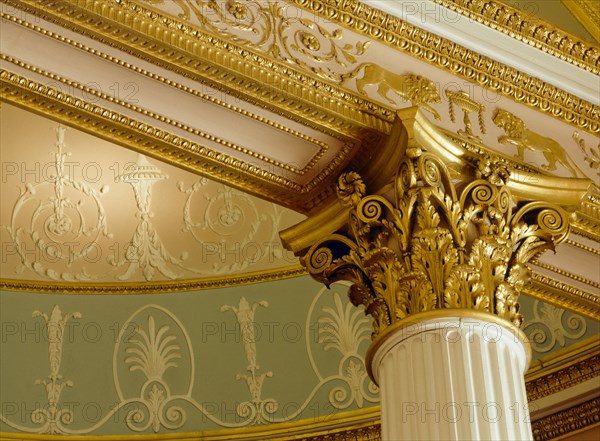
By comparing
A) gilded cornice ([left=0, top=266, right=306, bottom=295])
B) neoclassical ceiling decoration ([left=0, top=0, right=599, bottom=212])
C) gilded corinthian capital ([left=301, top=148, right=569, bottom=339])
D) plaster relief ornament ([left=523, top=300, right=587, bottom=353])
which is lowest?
gilded corinthian capital ([left=301, top=148, right=569, bottom=339])

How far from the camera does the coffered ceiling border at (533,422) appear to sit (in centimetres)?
719

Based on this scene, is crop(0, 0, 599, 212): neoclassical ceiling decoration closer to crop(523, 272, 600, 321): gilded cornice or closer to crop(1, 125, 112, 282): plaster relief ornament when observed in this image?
crop(523, 272, 600, 321): gilded cornice

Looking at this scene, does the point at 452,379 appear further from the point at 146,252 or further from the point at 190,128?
the point at 146,252

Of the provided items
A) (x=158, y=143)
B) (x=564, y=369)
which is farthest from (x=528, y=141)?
(x=564, y=369)

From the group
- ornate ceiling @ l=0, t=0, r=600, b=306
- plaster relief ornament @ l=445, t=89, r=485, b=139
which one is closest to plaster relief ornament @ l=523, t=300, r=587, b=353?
ornate ceiling @ l=0, t=0, r=600, b=306

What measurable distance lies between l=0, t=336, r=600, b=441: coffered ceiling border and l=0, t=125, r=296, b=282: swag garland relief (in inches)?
45.0

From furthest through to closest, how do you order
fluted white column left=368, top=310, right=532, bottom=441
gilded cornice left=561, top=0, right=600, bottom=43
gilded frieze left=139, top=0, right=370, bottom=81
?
gilded cornice left=561, top=0, right=600, bottom=43, gilded frieze left=139, top=0, right=370, bottom=81, fluted white column left=368, top=310, right=532, bottom=441

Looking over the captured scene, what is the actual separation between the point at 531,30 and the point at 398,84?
74cm

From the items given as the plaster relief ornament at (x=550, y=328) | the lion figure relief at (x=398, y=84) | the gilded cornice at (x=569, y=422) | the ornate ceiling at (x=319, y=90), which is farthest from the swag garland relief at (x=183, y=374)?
the lion figure relief at (x=398, y=84)

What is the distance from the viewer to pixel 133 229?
28.3 ft

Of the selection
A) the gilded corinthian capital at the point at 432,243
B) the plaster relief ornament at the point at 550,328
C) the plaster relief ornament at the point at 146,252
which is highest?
the plaster relief ornament at the point at 146,252

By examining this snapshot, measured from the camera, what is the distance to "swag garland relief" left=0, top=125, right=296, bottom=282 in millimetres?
8531

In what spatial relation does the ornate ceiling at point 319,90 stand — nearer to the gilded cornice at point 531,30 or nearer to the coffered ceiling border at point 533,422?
the gilded cornice at point 531,30

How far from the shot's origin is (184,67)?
14.3ft
